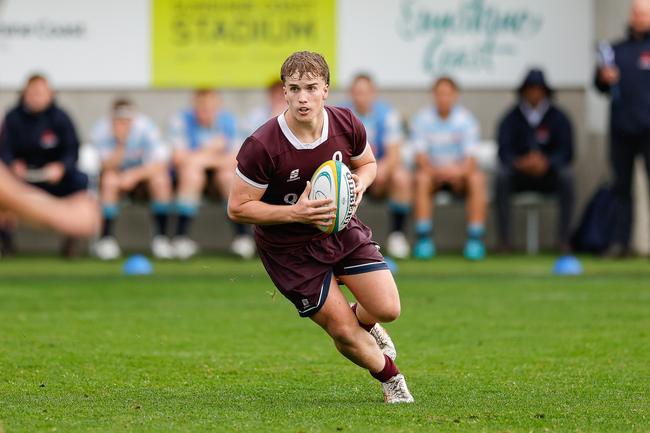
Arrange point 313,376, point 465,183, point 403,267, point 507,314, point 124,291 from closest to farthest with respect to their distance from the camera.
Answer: point 313,376 < point 507,314 < point 124,291 < point 403,267 < point 465,183

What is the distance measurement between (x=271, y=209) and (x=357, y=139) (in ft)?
2.23

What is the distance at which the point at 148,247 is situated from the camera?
56.2 ft

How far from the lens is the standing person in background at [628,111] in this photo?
14.5m

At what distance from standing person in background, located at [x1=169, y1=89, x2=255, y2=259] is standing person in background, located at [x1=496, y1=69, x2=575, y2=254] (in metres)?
2.97

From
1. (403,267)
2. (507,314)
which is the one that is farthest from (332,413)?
(403,267)

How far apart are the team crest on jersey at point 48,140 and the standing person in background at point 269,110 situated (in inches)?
85.4

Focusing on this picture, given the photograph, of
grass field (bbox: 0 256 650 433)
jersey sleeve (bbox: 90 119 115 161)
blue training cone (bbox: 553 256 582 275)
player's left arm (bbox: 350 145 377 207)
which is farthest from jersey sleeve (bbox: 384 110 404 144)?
player's left arm (bbox: 350 145 377 207)

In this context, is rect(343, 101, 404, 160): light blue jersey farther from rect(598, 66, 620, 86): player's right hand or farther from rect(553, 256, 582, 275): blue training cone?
rect(553, 256, 582, 275): blue training cone

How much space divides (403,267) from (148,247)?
4.23 m

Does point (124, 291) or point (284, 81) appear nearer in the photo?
point (284, 81)

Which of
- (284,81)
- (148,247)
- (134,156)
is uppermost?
(284,81)

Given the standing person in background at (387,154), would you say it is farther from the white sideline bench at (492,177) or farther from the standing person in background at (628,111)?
the standing person in background at (628,111)

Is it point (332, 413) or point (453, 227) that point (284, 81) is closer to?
point (332, 413)

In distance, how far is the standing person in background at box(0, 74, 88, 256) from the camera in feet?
49.6
